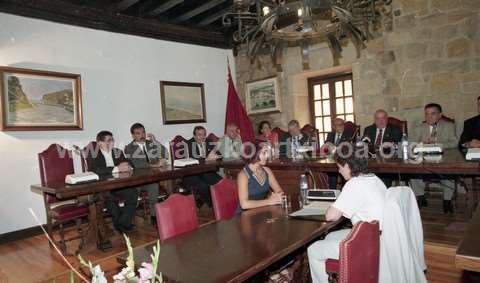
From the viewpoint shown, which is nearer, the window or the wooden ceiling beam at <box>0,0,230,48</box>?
the wooden ceiling beam at <box>0,0,230,48</box>

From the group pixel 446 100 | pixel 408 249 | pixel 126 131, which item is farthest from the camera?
pixel 126 131

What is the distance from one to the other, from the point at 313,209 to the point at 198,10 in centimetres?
412

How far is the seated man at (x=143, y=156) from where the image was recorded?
14.5 feet

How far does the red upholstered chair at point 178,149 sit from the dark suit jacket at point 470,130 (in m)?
3.63

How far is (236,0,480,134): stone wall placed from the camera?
4.16 m

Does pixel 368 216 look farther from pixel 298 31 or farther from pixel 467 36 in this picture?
pixel 467 36

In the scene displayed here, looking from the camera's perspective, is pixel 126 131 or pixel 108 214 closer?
pixel 108 214

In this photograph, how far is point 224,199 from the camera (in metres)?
2.54

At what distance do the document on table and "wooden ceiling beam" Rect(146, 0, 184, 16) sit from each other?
Result: 379 centimetres

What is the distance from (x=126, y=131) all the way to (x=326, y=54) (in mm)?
3435

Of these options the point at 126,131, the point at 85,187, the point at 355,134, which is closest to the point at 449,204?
the point at 355,134

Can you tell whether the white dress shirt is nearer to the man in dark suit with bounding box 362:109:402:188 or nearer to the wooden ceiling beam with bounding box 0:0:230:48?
the wooden ceiling beam with bounding box 0:0:230:48

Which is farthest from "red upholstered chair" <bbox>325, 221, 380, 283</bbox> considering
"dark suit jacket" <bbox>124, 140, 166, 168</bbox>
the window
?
the window

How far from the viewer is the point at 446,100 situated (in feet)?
14.2
